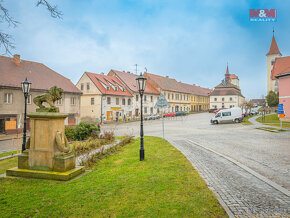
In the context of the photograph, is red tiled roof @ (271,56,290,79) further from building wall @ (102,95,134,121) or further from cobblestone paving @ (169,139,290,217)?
cobblestone paving @ (169,139,290,217)

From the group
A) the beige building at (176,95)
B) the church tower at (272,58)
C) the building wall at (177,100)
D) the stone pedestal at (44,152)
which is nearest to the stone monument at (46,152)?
the stone pedestal at (44,152)

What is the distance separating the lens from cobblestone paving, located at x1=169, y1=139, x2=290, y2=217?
13.7 feet

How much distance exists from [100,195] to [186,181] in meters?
2.46

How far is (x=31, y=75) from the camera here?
2812cm

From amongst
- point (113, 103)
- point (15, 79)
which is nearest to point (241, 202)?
point (15, 79)

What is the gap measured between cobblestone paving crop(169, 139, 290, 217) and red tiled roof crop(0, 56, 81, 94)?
25807 mm

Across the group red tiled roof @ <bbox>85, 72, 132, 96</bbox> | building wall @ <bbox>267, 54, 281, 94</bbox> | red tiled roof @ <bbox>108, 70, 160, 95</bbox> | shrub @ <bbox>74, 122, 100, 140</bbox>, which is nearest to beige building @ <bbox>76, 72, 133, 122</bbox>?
red tiled roof @ <bbox>85, 72, 132, 96</bbox>

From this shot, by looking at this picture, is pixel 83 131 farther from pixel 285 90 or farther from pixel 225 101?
pixel 225 101

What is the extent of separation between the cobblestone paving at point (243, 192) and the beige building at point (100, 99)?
105 ft

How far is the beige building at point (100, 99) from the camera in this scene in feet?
125

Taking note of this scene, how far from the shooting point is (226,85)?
93.4m

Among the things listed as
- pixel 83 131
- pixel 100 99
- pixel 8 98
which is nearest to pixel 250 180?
pixel 83 131

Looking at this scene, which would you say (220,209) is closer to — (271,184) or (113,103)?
(271,184)

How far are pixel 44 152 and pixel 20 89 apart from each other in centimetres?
2271
